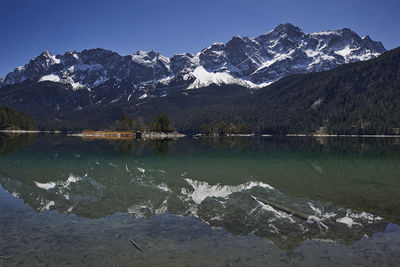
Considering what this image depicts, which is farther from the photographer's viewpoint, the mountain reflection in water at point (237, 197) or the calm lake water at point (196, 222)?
the mountain reflection in water at point (237, 197)

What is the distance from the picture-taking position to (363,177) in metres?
38.9

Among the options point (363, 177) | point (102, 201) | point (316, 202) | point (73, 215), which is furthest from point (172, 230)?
point (363, 177)

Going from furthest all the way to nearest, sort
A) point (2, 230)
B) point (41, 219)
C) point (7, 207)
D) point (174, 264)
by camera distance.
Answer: point (7, 207) → point (41, 219) → point (2, 230) → point (174, 264)

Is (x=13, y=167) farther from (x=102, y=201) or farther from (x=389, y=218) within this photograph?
(x=389, y=218)

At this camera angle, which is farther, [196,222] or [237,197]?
[237,197]

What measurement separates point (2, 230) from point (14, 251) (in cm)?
378

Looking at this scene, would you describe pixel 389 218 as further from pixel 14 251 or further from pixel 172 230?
pixel 14 251

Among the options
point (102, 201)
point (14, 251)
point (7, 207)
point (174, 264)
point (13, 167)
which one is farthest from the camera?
point (13, 167)

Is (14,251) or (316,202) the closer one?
(14,251)

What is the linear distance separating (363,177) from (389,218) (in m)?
20.6

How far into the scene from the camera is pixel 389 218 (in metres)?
20.1

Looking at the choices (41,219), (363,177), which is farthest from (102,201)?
(363,177)

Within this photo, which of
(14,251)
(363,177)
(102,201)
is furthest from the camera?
(363,177)

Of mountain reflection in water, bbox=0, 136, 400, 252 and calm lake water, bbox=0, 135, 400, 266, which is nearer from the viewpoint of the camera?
calm lake water, bbox=0, 135, 400, 266
